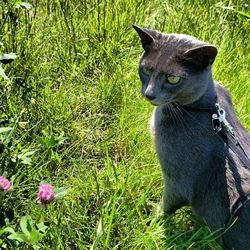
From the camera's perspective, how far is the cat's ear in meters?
1.75

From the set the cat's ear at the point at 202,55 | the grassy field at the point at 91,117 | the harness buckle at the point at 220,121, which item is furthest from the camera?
the grassy field at the point at 91,117

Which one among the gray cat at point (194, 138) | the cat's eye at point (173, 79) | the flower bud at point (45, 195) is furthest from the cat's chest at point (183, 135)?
the flower bud at point (45, 195)

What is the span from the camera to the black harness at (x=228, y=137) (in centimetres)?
188

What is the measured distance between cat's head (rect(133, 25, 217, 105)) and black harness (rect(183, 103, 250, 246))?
95 millimetres

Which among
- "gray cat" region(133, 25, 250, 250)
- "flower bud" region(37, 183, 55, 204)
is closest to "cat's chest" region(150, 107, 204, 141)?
"gray cat" region(133, 25, 250, 250)

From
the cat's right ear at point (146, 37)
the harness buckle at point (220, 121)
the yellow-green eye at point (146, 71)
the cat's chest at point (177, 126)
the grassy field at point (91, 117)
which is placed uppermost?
the cat's right ear at point (146, 37)

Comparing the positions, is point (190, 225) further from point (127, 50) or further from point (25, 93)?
point (127, 50)

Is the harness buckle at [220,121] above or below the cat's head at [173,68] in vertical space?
below

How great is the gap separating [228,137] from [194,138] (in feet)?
0.41

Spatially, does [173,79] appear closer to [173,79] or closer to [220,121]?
[173,79]

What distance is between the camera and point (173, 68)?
1816 mm

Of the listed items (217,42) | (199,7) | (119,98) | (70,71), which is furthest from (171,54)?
(199,7)

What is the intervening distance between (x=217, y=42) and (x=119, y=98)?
2.42ft

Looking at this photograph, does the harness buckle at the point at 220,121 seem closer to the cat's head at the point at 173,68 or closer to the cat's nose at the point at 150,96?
the cat's head at the point at 173,68
